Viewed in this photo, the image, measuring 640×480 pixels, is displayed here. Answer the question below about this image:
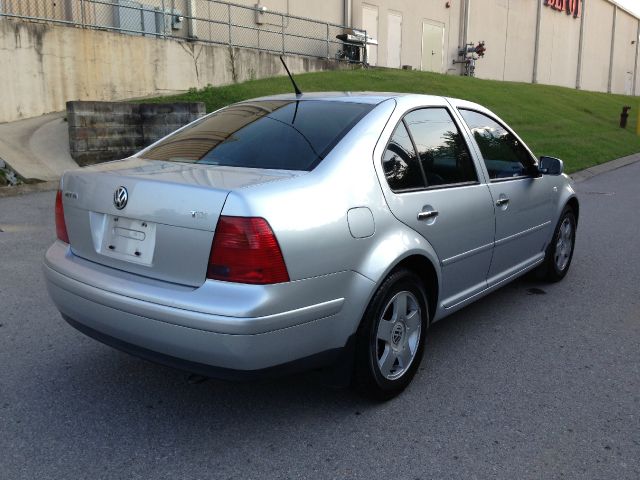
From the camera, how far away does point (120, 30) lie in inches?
588

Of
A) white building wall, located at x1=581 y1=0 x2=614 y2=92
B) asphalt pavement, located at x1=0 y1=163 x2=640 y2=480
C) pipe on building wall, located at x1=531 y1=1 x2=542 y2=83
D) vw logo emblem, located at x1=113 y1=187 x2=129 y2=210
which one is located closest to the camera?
asphalt pavement, located at x1=0 y1=163 x2=640 y2=480

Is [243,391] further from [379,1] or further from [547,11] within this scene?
[547,11]

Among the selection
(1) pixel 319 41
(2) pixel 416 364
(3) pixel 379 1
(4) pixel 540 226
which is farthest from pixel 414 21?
(2) pixel 416 364

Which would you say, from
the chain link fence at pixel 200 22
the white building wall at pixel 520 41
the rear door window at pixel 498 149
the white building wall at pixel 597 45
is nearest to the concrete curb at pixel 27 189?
the chain link fence at pixel 200 22

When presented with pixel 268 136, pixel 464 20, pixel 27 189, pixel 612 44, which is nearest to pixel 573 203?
pixel 268 136

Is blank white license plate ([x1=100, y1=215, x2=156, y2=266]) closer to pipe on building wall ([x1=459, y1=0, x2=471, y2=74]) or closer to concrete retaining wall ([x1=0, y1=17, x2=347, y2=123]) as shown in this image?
concrete retaining wall ([x1=0, y1=17, x2=347, y2=123])

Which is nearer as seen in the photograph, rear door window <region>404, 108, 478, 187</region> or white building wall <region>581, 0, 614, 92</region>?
rear door window <region>404, 108, 478, 187</region>

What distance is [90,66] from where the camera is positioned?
45.8 feet

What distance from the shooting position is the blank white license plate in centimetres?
283

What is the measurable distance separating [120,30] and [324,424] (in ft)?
46.0

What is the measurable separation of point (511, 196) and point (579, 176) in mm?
10213

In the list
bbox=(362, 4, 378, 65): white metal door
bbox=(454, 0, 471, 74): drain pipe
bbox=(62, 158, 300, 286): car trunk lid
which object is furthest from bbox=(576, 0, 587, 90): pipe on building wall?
bbox=(62, 158, 300, 286): car trunk lid

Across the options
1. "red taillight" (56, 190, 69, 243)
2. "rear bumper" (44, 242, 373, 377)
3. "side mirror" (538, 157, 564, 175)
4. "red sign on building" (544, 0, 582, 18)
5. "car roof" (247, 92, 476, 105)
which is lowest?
"rear bumper" (44, 242, 373, 377)

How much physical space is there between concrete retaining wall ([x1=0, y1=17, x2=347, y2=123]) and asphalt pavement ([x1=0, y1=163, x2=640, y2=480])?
30.9 ft
